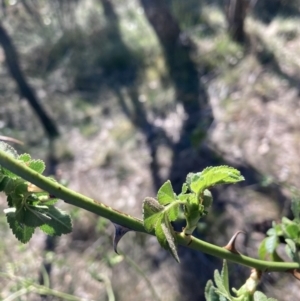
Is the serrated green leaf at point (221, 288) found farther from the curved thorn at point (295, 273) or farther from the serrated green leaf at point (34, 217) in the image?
the serrated green leaf at point (34, 217)

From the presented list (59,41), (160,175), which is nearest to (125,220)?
(160,175)

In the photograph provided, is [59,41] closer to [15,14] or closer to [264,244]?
[15,14]

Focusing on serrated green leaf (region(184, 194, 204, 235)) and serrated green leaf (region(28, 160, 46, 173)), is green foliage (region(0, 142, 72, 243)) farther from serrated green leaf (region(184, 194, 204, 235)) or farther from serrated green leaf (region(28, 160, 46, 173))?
serrated green leaf (region(184, 194, 204, 235))


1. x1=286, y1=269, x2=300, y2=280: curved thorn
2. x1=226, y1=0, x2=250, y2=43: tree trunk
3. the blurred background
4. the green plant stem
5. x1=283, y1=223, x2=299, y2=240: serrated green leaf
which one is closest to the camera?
the green plant stem

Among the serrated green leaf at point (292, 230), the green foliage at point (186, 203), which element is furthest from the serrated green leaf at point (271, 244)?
the green foliage at point (186, 203)

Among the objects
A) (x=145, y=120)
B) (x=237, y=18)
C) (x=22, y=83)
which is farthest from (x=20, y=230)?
(x=22, y=83)

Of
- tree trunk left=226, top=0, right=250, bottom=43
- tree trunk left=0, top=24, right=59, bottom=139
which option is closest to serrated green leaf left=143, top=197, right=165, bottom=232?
tree trunk left=0, top=24, right=59, bottom=139

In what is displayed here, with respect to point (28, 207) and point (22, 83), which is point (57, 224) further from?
point (22, 83)
